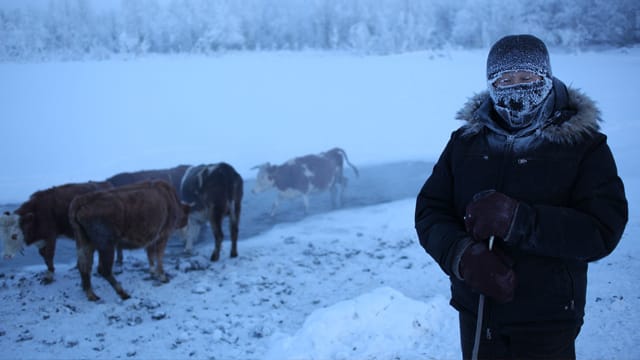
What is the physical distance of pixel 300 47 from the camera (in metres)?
14.0

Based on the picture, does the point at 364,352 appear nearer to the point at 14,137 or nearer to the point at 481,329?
the point at 481,329

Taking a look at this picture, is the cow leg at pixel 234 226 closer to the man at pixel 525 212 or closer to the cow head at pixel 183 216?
the cow head at pixel 183 216

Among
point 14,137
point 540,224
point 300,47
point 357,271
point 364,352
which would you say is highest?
point 300,47

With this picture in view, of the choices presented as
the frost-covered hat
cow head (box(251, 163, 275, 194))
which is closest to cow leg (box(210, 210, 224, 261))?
cow head (box(251, 163, 275, 194))

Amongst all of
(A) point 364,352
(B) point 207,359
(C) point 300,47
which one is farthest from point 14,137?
(C) point 300,47

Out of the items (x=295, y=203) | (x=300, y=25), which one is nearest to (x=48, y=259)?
(x=295, y=203)

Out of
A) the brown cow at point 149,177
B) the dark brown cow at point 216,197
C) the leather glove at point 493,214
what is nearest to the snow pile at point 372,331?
the leather glove at point 493,214

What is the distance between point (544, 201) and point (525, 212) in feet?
0.55

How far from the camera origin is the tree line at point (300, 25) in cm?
682

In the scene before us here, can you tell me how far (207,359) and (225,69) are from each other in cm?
1128

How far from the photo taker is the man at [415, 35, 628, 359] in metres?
1.58

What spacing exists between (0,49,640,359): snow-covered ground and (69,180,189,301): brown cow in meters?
0.33

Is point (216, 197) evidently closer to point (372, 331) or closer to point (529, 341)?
point (372, 331)

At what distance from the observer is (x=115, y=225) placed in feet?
17.9
